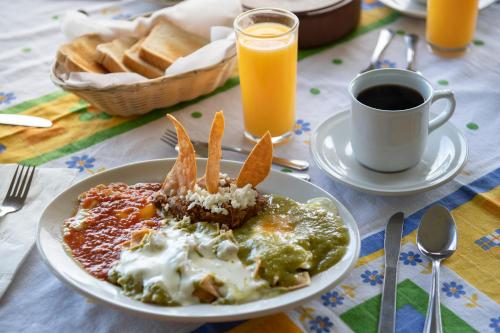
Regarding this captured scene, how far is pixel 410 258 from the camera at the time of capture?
1163 millimetres

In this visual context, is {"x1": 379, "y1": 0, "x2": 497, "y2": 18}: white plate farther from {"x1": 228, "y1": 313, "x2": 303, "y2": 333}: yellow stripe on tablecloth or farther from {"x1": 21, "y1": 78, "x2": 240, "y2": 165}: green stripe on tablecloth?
{"x1": 228, "y1": 313, "x2": 303, "y2": 333}: yellow stripe on tablecloth

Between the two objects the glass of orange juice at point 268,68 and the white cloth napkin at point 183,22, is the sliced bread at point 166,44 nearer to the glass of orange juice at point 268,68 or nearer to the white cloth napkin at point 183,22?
the white cloth napkin at point 183,22

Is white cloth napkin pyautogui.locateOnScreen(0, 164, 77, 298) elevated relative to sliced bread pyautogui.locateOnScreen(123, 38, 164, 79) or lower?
lower

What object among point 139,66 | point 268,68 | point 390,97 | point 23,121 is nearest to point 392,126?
point 390,97

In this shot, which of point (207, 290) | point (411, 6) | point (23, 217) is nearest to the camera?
point (207, 290)

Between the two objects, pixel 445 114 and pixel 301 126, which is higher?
pixel 445 114

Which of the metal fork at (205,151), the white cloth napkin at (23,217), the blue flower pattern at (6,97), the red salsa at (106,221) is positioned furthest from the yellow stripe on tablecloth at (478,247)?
the blue flower pattern at (6,97)

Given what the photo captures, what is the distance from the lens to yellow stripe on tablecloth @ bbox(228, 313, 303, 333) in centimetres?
105

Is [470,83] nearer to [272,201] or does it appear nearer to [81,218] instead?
[272,201]

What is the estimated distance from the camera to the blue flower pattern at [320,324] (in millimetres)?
1046

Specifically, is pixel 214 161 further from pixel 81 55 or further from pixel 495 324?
pixel 81 55

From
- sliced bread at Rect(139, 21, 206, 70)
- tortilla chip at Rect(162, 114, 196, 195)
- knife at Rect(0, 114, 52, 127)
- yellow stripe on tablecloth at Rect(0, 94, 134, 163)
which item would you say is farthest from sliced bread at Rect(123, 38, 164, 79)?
tortilla chip at Rect(162, 114, 196, 195)

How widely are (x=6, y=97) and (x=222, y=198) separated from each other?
959mm

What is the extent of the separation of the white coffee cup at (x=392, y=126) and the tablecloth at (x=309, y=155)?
0.28 ft
